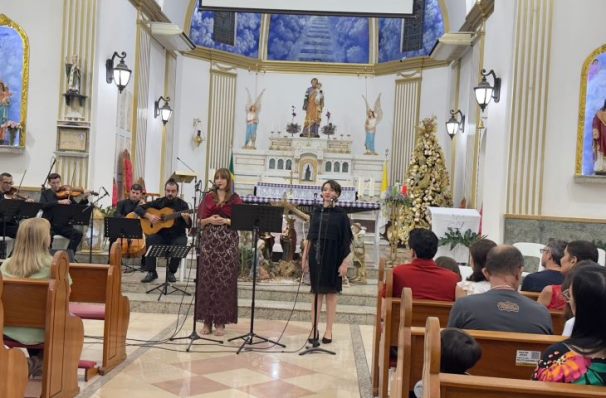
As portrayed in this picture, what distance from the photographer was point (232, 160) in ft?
54.0

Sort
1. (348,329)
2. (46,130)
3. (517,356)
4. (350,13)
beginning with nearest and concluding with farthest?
(517,356)
(348,329)
(46,130)
(350,13)

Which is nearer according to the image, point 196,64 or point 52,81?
point 52,81

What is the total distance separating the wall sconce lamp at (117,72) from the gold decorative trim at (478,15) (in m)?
6.05

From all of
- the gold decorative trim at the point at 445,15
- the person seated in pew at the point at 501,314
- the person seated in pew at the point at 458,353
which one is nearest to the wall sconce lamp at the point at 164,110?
the gold decorative trim at the point at 445,15

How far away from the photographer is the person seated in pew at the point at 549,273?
16.7 feet

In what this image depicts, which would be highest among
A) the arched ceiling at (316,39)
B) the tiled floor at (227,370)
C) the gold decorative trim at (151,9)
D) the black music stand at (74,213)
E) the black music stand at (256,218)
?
the arched ceiling at (316,39)

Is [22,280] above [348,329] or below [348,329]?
above

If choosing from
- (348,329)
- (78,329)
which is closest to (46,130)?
(348,329)

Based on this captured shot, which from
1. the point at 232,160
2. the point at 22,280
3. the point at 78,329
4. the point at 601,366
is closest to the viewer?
the point at 601,366

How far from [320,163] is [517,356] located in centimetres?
1383

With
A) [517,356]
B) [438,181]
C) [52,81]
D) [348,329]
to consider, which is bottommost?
[348,329]

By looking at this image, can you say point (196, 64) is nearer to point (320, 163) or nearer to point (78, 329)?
point (320, 163)

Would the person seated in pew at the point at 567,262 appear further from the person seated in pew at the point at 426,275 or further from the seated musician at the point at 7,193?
the seated musician at the point at 7,193

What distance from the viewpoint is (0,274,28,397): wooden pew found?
371cm
